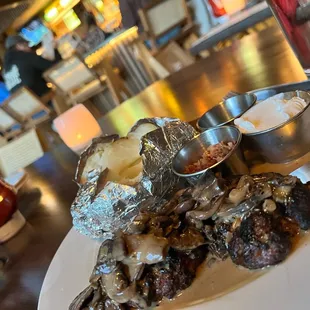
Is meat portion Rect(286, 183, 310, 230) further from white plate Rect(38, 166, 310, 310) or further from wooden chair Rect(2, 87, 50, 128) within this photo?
wooden chair Rect(2, 87, 50, 128)

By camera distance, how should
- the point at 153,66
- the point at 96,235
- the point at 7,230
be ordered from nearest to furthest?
the point at 96,235
the point at 7,230
the point at 153,66

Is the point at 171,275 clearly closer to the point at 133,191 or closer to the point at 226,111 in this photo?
→ the point at 133,191

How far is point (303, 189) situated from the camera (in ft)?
2.31

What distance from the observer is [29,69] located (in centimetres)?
462

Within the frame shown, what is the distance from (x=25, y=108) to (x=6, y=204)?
2.85m

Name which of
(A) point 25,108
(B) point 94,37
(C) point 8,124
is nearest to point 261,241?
(A) point 25,108

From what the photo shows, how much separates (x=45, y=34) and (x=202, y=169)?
6.67m

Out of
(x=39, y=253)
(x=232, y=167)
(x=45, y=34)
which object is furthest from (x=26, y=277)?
(x=45, y=34)

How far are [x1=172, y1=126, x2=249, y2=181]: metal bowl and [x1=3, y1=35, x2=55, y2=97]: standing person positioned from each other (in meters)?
3.94

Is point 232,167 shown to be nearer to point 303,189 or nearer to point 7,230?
point 303,189

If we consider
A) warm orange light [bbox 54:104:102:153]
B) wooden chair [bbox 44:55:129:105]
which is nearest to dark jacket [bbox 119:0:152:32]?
wooden chair [bbox 44:55:129:105]

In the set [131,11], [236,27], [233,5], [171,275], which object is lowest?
[233,5]

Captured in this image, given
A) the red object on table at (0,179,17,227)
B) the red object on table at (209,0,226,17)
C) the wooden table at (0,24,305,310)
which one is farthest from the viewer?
the red object on table at (209,0,226,17)

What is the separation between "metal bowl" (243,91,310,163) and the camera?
86 cm
